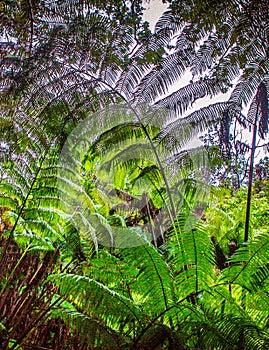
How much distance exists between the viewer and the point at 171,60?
1929mm

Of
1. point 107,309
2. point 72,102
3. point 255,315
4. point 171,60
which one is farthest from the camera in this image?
point 72,102

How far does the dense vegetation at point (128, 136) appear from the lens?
1.62 m

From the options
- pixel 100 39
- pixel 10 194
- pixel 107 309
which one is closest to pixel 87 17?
pixel 100 39

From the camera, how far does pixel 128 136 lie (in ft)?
6.63

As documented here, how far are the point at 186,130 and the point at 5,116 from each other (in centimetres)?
108

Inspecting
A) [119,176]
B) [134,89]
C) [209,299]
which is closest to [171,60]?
[134,89]

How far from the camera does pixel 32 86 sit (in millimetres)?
2027

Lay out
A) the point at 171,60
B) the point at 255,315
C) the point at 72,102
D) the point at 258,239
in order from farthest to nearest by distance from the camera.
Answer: the point at 72,102 → the point at 171,60 → the point at 255,315 → the point at 258,239

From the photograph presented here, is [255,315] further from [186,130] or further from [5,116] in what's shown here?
[5,116]

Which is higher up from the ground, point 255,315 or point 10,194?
point 10,194

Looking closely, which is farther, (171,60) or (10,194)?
(10,194)

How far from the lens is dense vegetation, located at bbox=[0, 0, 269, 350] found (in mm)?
Result: 1624

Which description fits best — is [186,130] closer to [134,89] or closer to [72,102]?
[134,89]

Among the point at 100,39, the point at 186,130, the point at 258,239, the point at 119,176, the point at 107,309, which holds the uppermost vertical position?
the point at 100,39
